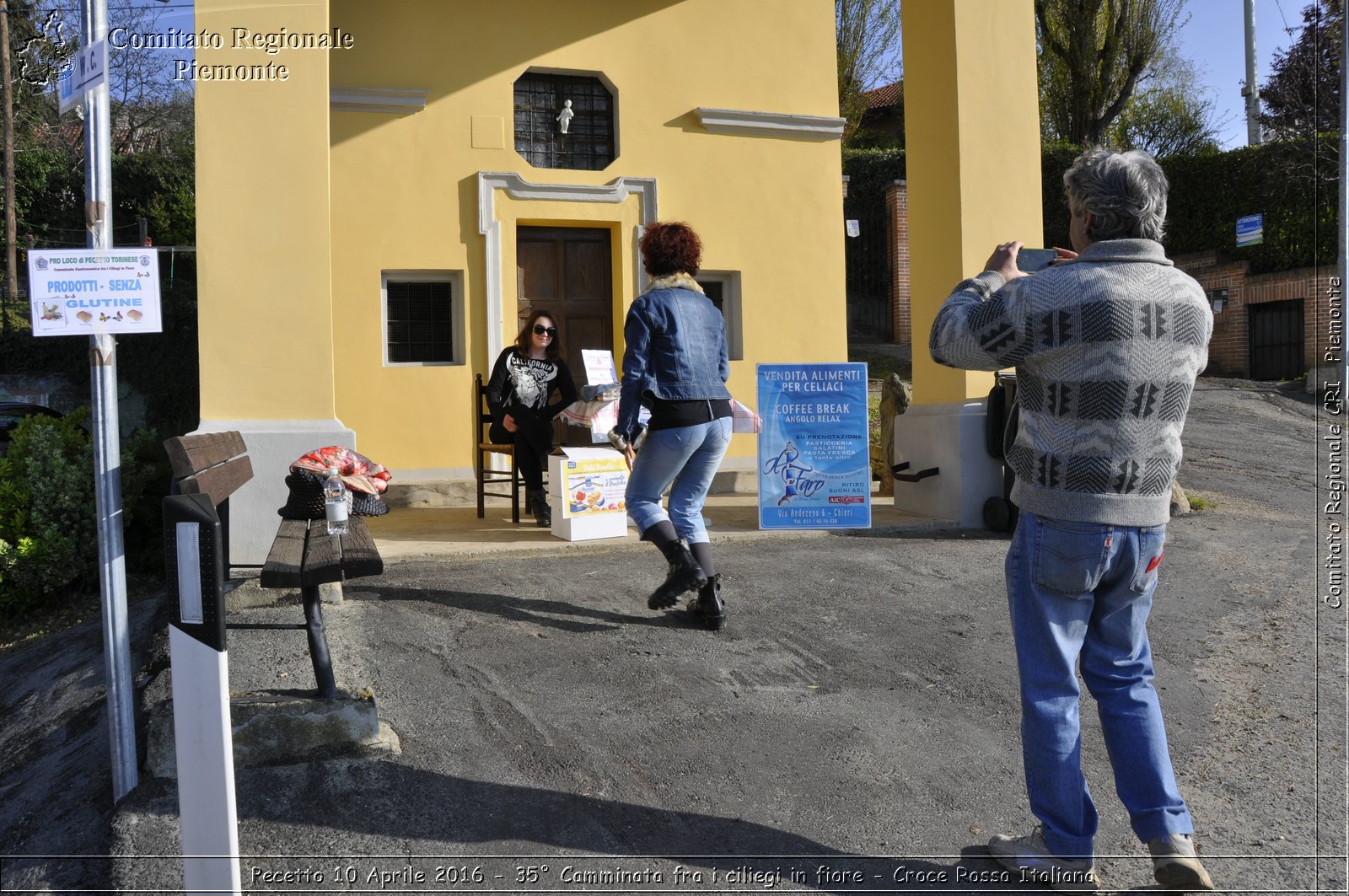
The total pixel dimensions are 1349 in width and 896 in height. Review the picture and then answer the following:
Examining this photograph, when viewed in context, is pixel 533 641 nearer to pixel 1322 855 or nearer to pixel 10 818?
pixel 10 818

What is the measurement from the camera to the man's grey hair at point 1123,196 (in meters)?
2.49

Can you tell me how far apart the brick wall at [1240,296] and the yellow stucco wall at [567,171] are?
12.1 metres

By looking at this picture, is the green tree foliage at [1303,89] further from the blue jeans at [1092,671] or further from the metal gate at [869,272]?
the blue jeans at [1092,671]

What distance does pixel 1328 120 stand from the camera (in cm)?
2038

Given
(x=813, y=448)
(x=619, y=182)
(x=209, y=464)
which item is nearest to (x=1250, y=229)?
(x=619, y=182)

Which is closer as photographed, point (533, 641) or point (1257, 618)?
point (533, 641)

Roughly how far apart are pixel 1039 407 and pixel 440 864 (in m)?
1.93

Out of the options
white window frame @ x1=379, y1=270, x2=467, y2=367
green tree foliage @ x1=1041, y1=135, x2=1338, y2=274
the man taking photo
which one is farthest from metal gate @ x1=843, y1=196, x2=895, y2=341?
the man taking photo

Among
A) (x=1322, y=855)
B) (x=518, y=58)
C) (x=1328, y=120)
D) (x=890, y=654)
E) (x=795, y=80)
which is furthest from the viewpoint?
(x=1328, y=120)

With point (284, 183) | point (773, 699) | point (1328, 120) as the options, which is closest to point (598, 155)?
point (284, 183)

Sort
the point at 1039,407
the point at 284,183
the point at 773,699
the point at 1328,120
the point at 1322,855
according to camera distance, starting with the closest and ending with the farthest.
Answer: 1. the point at 1039,407
2. the point at 1322,855
3. the point at 773,699
4. the point at 284,183
5. the point at 1328,120

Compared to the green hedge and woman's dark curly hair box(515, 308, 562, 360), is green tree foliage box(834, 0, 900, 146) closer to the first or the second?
the green hedge

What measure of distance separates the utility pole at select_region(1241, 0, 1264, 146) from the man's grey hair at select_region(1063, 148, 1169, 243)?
18307 mm

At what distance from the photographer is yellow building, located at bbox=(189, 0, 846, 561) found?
30.1 ft
